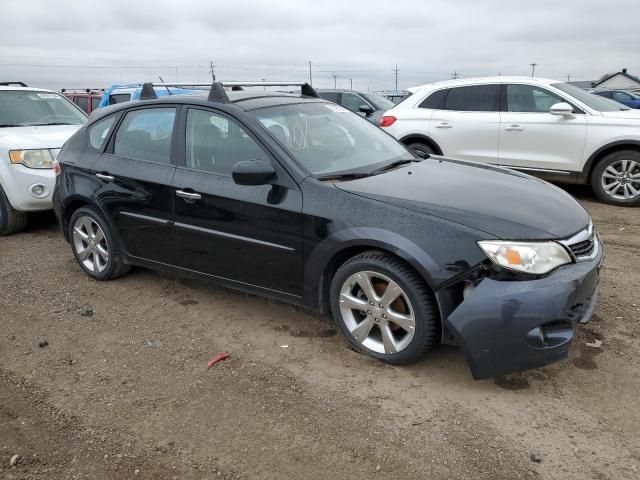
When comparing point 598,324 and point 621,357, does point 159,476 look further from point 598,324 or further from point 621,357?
point 598,324

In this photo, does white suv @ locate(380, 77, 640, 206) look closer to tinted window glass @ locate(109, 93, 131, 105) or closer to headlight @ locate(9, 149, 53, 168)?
headlight @ locate(9, 149, 53, 168)

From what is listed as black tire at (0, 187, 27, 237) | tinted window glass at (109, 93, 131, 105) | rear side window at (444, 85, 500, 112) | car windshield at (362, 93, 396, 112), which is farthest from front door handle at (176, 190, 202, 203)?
car windshield at (362, 93, 396, 112)

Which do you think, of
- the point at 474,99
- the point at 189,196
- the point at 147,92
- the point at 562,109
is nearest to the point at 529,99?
the point at 562,109

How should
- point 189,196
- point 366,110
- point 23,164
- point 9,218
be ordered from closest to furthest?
point 189,196 → point 23,164 → point 9,218 → point 366,110

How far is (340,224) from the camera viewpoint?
3.36 metres

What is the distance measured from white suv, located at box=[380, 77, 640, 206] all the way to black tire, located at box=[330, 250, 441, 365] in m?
5.08

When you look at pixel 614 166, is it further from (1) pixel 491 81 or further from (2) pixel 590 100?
(1) pixel 491 81

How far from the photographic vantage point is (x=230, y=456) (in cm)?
262

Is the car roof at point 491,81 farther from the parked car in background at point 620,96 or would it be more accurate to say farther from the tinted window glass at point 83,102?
the parked car in background at point 620,96

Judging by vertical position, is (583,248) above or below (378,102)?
below

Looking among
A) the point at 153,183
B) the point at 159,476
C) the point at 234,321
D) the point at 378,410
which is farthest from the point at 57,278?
the point at 378,410

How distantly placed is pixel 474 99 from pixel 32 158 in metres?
5.89

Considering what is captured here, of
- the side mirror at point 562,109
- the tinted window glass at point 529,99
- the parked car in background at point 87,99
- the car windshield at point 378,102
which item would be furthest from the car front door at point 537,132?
the parked car in background at point 87,99

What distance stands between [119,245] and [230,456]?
8.48 feet
